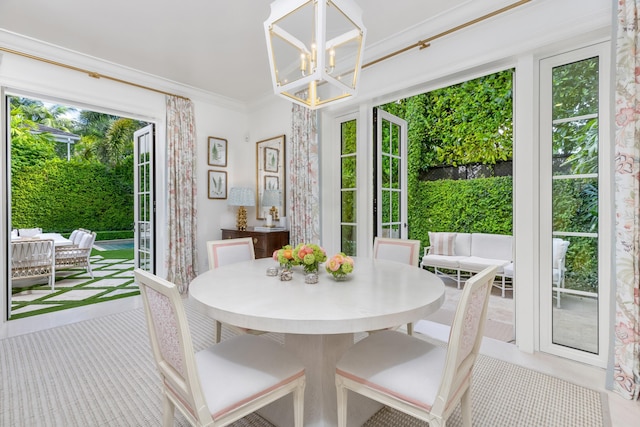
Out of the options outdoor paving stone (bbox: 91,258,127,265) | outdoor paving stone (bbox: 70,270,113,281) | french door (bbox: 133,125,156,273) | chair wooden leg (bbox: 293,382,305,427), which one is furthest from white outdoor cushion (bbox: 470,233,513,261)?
outdoor paving stone (bbox: 91,258,127,265)

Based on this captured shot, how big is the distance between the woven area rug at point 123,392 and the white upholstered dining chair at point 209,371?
527mm

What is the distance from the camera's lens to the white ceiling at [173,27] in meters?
2.49

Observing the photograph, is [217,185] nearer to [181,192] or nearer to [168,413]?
[181,192]

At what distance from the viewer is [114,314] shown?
3387 millimetres

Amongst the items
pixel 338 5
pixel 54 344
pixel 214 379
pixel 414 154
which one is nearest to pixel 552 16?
pixel 338 5

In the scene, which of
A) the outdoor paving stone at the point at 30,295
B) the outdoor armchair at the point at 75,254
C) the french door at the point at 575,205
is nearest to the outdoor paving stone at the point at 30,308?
the outdoor paving stone at the point at 30,295

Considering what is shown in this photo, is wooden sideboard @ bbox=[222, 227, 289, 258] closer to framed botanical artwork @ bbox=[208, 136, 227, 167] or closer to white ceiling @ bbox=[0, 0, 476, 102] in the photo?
framed botanical artwork @ bbox=[208, 136, 227, 167]

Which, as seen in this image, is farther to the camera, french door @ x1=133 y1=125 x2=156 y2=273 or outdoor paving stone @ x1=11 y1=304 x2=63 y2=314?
french door @ x1=133 y1=125 x2=156 y2=273

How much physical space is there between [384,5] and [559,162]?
1791mm

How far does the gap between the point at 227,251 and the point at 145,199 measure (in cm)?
258

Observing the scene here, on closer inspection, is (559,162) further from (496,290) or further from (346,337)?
(496,290)

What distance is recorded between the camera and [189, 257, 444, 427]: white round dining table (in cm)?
117

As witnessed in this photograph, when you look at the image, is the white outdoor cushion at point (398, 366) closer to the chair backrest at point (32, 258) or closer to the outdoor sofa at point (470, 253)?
the outdoor sofa at point (470, 253)

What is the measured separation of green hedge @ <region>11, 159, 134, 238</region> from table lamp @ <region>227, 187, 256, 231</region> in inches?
269
